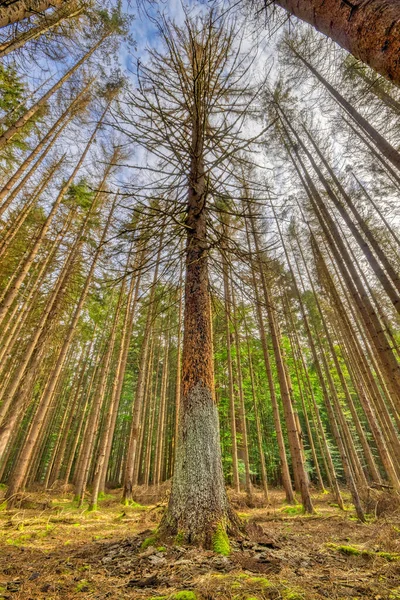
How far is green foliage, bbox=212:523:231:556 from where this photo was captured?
238 centimetres

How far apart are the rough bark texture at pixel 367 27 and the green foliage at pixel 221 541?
373cm

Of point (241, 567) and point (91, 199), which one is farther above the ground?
point (91, 199)

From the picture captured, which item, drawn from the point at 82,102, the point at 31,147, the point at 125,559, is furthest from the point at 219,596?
the point at 82,102

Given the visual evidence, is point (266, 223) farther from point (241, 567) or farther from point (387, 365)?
point (241, 567)

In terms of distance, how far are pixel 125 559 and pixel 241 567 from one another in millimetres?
1161

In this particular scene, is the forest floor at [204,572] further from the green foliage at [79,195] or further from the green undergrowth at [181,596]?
the green foliage at [79,195]

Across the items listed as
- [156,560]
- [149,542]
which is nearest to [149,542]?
[149,542]

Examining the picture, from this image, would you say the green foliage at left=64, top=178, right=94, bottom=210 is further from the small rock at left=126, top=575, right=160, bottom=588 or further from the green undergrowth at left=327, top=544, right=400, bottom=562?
the green undergrowth at left=327, top=544, right=400, bottom=562

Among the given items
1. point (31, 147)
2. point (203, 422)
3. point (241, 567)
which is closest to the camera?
point (241, 567)

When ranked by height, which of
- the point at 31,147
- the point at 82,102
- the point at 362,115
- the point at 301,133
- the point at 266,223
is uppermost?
the point at 82,102

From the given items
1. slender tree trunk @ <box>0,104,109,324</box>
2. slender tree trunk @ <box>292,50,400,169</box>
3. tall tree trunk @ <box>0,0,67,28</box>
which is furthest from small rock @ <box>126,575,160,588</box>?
slender tree trunk @ <box>292,50,400,169</box>

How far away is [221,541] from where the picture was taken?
2482 mm

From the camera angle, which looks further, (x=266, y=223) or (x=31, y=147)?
(x=266, y=223)

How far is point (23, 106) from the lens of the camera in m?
7.77
